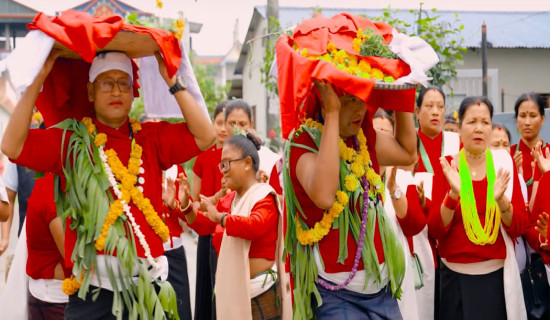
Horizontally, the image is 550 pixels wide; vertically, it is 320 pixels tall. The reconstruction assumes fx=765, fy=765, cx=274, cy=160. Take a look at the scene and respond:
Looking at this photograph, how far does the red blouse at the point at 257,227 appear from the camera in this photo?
5.39 metres

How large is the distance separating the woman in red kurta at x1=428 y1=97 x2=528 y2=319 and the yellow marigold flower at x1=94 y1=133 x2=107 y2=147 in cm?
259

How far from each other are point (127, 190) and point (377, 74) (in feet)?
4.77

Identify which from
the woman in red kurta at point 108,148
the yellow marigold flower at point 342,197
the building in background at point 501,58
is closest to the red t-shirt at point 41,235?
the woman in red kurta at point 108,148

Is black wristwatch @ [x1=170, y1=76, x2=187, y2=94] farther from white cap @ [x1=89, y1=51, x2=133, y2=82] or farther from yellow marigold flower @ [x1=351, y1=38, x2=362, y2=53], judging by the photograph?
yellow marigold flower @ [x1=351, y1=38, x2=362, y2=53]

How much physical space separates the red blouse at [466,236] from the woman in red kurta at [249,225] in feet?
3.97

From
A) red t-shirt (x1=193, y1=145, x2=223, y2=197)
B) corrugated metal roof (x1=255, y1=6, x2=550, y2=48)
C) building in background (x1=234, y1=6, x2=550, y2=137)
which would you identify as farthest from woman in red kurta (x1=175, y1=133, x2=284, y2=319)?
corrugated metal roof (x1=255, y1=6, x2=550, y2=48)

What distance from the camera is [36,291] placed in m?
5.07

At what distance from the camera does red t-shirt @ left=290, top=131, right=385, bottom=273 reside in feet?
13.3

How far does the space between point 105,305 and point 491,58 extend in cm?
1892

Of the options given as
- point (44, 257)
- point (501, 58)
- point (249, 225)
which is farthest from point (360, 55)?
point (501, 58)

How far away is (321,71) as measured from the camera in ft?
12.2

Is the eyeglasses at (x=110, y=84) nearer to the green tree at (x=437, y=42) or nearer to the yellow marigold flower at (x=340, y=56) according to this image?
the yellow marigold flower at (x=340, y=56)

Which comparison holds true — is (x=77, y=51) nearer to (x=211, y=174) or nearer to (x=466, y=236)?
(x=466, y=236)

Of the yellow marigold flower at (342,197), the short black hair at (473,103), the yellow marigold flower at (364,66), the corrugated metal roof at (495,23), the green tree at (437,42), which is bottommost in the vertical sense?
the yellow marigold flower at (342,197)
